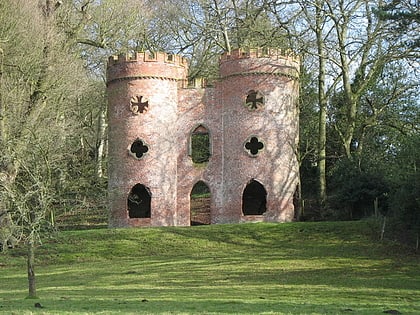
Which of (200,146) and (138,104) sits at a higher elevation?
(138,104)

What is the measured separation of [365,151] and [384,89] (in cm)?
337

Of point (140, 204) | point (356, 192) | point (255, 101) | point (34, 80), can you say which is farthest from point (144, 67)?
point (356, 192)

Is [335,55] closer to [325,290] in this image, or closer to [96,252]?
[96,252]

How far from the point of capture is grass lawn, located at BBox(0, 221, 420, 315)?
15930 millimetres

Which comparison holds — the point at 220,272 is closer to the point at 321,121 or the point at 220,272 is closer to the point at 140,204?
the point at 140,204

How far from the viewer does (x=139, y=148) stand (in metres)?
35.0

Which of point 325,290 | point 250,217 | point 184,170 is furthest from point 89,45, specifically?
point 325,290

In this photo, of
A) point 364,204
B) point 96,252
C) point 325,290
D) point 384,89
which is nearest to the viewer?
point 325,290

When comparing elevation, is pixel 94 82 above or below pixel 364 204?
above

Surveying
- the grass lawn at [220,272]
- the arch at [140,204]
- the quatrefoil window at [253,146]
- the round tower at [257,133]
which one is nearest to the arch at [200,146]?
the round tower at [257,133]

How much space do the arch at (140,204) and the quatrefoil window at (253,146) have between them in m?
5.79

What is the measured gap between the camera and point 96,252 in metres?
29.2

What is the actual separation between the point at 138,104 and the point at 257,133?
5814 mm

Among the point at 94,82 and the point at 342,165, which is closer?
the point at 342,165
